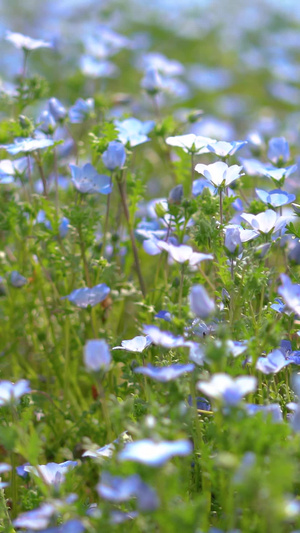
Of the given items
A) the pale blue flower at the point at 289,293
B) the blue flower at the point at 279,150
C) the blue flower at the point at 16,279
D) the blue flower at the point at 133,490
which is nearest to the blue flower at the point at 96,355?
the blue flower at the point at 133,490

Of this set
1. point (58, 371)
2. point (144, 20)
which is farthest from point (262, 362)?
point (144, 20)

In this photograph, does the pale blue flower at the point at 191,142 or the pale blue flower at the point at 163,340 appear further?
the pale blue flower at the point at 191,142

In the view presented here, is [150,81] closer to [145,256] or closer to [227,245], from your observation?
[145,256]

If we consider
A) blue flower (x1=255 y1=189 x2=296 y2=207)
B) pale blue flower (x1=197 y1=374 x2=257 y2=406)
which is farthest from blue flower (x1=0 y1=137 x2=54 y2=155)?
pale blue flower (x1=197 y1=374 x2=257 y2=406)

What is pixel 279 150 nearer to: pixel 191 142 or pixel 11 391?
pixel 191 142

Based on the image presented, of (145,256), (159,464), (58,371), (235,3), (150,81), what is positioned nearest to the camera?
(159,464)

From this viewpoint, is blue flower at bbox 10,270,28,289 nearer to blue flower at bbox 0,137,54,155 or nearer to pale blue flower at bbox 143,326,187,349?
blue flower at bbox 0,137,54,155

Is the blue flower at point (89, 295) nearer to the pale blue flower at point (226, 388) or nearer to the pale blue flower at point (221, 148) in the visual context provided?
the pale blue flower at point (221, 148)
